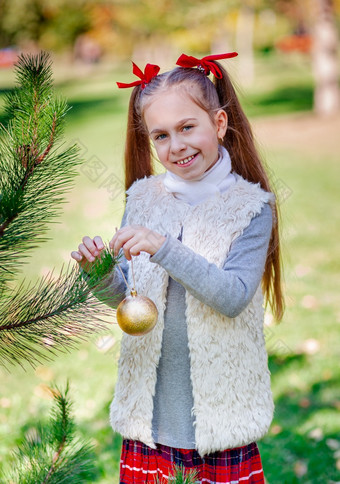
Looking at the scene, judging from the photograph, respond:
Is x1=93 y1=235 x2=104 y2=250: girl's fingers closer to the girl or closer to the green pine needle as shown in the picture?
the girl

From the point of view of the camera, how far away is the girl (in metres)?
1.71

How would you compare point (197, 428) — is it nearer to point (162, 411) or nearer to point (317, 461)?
point (162, 411)

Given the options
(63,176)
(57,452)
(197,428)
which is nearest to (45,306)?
(63,176)

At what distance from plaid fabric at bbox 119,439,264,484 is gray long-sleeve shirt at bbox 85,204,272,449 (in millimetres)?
70

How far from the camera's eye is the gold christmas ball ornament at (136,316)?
1524 mm

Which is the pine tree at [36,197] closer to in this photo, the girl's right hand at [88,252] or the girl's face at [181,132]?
the girl's right hand at [88,252]

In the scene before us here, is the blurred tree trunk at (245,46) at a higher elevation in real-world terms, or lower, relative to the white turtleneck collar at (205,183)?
higher

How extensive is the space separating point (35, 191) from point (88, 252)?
0.36m

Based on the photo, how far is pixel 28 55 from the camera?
4.18 feet

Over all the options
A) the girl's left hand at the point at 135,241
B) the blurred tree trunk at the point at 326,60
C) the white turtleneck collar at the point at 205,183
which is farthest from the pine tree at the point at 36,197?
the blurred tree trunk at the point at 326,60

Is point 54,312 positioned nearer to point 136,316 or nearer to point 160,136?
point 136,316

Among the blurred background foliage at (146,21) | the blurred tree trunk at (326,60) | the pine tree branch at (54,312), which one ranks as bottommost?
the pine tree branch at (54,312)

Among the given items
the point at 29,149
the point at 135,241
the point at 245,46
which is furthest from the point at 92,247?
the point at 245,46

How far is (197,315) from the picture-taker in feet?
5.64
